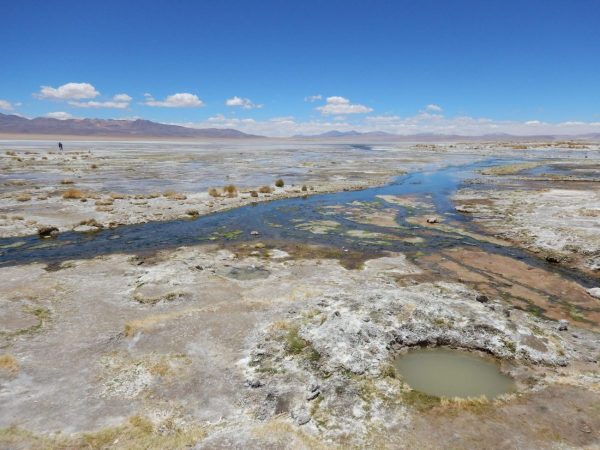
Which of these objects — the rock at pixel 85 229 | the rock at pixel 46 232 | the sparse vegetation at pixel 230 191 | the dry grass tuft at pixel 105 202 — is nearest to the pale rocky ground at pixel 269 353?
the rock at pixel 46 232

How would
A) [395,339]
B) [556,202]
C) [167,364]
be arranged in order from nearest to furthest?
[167,364] → [395,339] → [556,202]

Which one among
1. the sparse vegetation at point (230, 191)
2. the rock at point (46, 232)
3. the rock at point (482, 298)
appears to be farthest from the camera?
the sparse vegetation at point (230, 191)

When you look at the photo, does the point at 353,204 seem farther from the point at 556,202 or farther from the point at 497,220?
the point at 556,202

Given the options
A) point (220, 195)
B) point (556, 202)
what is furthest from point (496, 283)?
point (220, 195)

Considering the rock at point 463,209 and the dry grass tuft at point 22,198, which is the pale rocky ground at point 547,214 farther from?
the dry grass tuft at point 22,198

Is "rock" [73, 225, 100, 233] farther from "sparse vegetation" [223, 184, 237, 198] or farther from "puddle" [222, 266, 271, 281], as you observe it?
"sparse vegetation" [223, 184, 237, 198]

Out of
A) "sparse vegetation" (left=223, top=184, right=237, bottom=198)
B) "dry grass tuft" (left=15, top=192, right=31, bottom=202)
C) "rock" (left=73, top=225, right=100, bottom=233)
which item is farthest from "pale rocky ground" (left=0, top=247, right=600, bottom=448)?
"sparse vegetation" (left=223, top=184, right=237, bottom=198)
